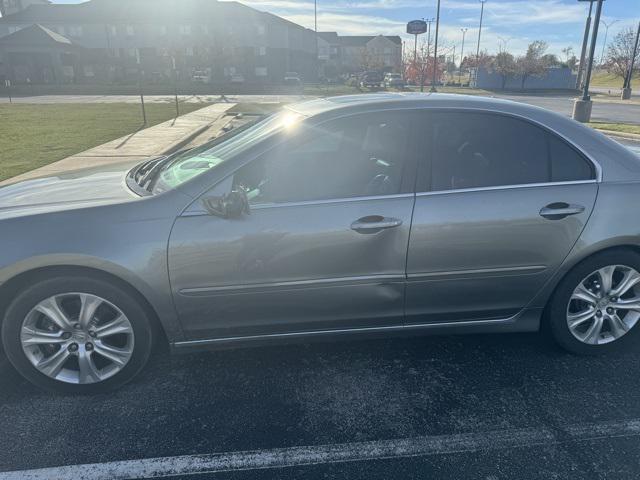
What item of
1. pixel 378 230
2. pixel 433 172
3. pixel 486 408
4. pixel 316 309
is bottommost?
pixel 486 408

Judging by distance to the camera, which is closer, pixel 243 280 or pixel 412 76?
pixel 243 280

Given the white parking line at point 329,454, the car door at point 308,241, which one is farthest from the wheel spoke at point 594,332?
the car door at point 308,241

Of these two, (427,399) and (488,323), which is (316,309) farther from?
(488,323)

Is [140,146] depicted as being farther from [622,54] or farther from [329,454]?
[622,54]

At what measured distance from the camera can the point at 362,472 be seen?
2.22m

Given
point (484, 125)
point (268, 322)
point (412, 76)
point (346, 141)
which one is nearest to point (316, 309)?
point (268, 322)

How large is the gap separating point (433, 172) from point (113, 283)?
1860mm

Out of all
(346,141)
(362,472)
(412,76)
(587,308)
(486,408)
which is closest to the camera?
(362,472)

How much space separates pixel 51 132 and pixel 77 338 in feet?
46.6

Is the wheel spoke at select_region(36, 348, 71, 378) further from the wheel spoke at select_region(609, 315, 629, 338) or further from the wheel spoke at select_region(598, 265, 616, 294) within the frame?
the wheel spoke at select_region(609, 315, 629, 338)

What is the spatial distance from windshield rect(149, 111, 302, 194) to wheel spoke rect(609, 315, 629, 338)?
237cm

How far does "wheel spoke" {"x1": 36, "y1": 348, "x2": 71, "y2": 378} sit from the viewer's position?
8.67 feet

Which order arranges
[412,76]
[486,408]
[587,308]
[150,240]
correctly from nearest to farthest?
1. [150,240]
2. [486,408]
3. [587,308]
4. [412,76]

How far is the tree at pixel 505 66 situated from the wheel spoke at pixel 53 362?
58.8 m
